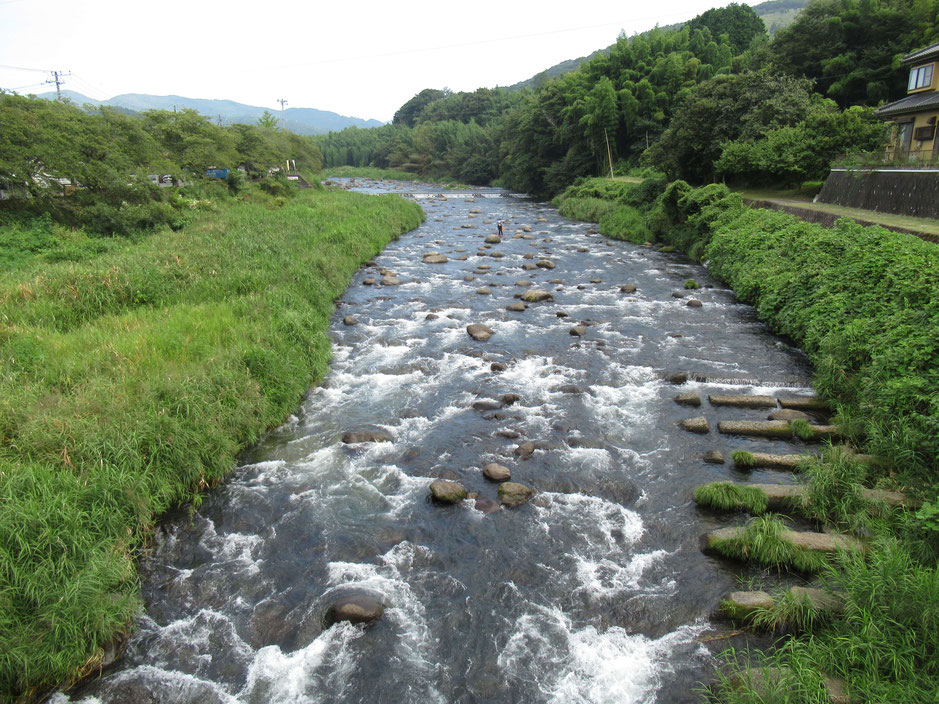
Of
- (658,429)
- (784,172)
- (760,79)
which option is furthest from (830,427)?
(760,79)

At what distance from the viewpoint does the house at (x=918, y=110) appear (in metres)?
26.4

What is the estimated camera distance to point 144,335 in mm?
11422

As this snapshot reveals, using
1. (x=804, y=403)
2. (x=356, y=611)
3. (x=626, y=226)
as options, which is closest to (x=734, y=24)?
(x=626, y=226)

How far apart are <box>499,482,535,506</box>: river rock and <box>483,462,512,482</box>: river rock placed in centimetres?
29

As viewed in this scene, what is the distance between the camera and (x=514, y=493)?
9.07 meters

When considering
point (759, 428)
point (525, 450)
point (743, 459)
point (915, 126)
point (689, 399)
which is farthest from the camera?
point (915, 126)

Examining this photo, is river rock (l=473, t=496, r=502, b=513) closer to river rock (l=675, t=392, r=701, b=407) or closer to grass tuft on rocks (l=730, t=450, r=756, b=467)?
grass tuft on rocks (l=730, t=450, r=756, b=467)

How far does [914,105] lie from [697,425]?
1065 inches

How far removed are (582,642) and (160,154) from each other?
33.5 meters

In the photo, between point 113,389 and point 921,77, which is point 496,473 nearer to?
point 113,389

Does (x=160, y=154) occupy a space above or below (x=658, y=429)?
above

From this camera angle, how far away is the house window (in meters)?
28.1

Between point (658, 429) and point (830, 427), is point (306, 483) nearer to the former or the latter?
point (658, 429)

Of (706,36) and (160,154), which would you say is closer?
(160,154)
